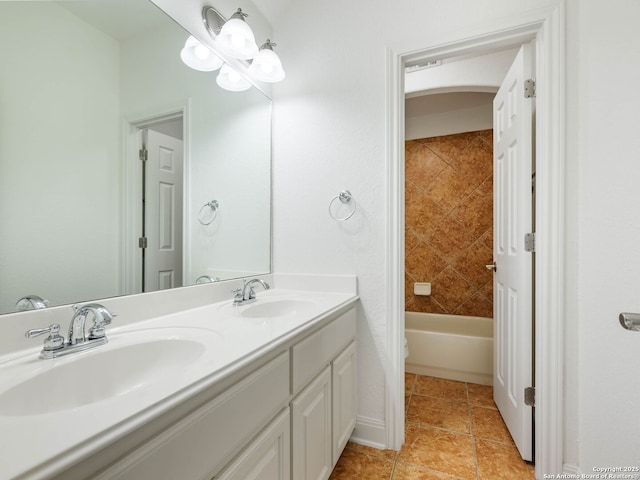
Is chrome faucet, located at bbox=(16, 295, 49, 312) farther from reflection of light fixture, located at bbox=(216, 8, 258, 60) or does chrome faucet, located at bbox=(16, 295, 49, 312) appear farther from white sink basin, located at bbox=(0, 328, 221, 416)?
reflection of light fixture, located at bbox=(216, 8, 258, 60)

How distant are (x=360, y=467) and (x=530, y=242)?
52.0 inches

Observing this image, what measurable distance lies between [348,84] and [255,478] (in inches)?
69.0

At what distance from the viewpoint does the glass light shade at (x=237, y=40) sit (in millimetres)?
1392

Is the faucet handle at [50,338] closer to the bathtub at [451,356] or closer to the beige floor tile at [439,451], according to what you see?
the beige floor tile at [439,451]

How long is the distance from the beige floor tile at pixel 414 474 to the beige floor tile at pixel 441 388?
79 centimetres

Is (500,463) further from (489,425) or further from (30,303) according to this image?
(30,303)

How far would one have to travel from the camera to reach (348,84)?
1.69 meters

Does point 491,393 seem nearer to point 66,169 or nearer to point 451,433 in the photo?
point 451,433

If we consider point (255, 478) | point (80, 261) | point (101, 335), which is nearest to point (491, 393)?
point (255, 478)

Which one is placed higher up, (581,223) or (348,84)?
(348,84)

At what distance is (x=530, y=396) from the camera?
1432 mm

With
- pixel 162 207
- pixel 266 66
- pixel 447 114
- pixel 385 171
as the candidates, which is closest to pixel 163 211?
pixel 162 207

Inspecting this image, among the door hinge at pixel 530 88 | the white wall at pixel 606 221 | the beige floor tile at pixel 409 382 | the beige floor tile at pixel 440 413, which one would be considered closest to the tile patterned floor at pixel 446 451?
the beige floor tile at pixel 440 413

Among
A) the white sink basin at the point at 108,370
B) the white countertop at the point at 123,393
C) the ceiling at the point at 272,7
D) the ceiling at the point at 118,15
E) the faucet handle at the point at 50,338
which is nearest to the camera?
the white countertop at the point at 123,393
